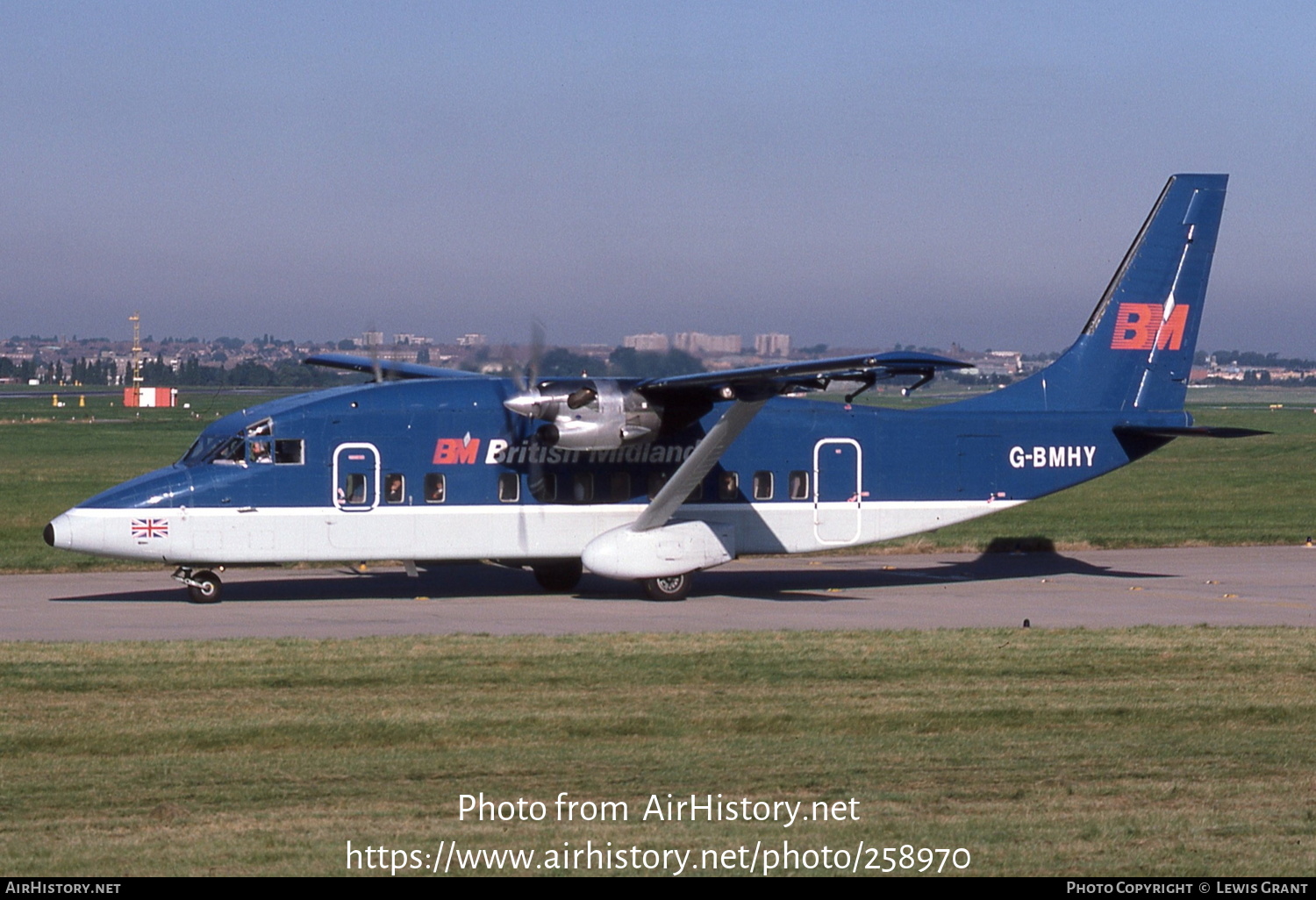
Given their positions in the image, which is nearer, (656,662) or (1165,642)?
(656,662)

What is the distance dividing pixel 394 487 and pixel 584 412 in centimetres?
315

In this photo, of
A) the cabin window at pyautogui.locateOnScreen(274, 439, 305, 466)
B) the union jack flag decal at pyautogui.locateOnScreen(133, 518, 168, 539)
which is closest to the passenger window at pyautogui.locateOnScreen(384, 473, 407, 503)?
the cabin window at pyautogui.locateOnScreen(274, 439, 305, 466)

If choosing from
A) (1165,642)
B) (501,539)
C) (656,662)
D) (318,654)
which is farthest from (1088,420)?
(318,654)

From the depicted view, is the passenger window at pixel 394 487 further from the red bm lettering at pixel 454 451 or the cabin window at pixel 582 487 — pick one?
the cabin window at pixel 582 487

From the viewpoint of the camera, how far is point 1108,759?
1184 cm

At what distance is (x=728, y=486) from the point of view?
2378 cm

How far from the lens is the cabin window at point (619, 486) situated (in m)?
23.2

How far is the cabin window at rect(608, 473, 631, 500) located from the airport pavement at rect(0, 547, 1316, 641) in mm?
1662

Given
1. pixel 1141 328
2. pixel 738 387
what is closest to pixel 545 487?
pixel 738 387

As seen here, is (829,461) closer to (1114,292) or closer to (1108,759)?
(1114,292)

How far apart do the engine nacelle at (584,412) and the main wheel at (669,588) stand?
236 centimetres

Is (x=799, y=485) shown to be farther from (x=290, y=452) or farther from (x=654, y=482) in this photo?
(x=290, y=452)

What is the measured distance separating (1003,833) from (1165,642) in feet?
31.0

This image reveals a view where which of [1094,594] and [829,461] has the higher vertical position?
[829,461]
